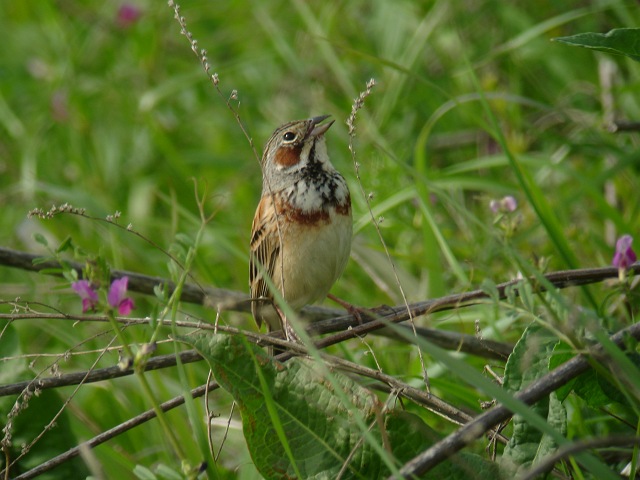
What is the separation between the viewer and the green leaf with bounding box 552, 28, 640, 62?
2080 millimetres

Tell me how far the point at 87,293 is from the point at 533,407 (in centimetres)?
107

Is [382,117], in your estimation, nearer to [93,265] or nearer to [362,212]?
[362,212]

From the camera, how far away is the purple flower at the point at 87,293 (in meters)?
1.92

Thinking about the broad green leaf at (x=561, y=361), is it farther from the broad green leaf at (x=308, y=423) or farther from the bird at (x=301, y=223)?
the bird at (x=301, y=223)

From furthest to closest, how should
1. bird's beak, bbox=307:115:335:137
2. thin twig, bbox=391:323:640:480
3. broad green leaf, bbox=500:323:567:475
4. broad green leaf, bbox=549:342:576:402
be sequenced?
bird's beak, bbox=307:115:335:137 < broad green leaf, bbox=549:342:576:402 < broad green leaf, bbox=500:323:567:475 < thin twig, bbox=391:323:640:480

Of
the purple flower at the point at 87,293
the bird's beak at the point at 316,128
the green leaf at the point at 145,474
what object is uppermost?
the bird's beak at the point at 316,128

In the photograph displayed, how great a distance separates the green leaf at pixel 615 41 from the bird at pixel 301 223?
3.86 ft

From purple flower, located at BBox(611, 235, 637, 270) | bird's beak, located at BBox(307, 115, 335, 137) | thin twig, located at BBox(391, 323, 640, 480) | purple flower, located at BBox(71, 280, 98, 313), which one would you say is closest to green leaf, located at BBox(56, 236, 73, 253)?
purple flower, located at BBox(71, 280, 98, 313)

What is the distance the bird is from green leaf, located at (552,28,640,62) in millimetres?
1178

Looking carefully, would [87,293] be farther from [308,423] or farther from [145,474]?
[308,423]

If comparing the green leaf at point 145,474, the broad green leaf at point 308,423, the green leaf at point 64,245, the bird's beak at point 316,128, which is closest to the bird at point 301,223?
the bird's beak at point 316,128

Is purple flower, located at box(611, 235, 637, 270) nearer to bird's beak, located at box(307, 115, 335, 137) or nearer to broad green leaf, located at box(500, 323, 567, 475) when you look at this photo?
broad green leaf, located at box(500, 323, 567, 475)

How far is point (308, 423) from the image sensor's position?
7.22 ft

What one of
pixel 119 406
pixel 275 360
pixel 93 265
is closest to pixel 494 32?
pixel 119 406
